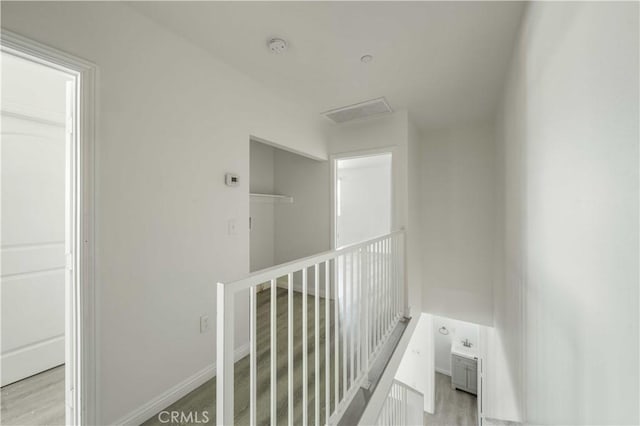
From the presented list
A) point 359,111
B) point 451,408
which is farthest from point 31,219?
point 451,408

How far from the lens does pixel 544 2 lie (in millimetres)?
1087

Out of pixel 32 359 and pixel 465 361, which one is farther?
pixel 465 361

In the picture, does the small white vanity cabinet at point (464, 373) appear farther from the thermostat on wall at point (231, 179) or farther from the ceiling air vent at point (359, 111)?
the thermostat on wall at point (231, 179)

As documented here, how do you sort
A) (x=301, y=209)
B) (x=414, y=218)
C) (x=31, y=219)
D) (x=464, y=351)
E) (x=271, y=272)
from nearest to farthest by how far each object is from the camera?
(x=271, y=272), (x=31, y=219), (x=414, y=218), (x=301, y=209), (x=464, y=351)

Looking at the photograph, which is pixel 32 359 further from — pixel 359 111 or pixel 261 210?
pixel 359 111

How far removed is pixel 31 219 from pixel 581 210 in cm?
348

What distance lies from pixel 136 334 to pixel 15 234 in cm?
149

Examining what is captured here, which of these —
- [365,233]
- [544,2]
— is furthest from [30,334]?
[365,233]

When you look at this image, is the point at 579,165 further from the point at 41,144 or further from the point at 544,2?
the point at 41,144

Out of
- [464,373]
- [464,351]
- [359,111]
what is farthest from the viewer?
[464,351]

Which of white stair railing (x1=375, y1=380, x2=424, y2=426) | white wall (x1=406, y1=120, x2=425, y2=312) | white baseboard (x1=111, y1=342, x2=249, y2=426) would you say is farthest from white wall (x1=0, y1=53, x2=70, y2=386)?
white wall (x1=406, y1=120, x2=425, y2=312)

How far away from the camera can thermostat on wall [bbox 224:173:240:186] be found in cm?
201

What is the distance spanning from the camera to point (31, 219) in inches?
79.1

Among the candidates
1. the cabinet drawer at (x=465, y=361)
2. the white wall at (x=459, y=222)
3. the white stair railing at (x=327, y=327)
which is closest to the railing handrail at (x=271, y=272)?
the white stair railing at (x=327, y=327)
